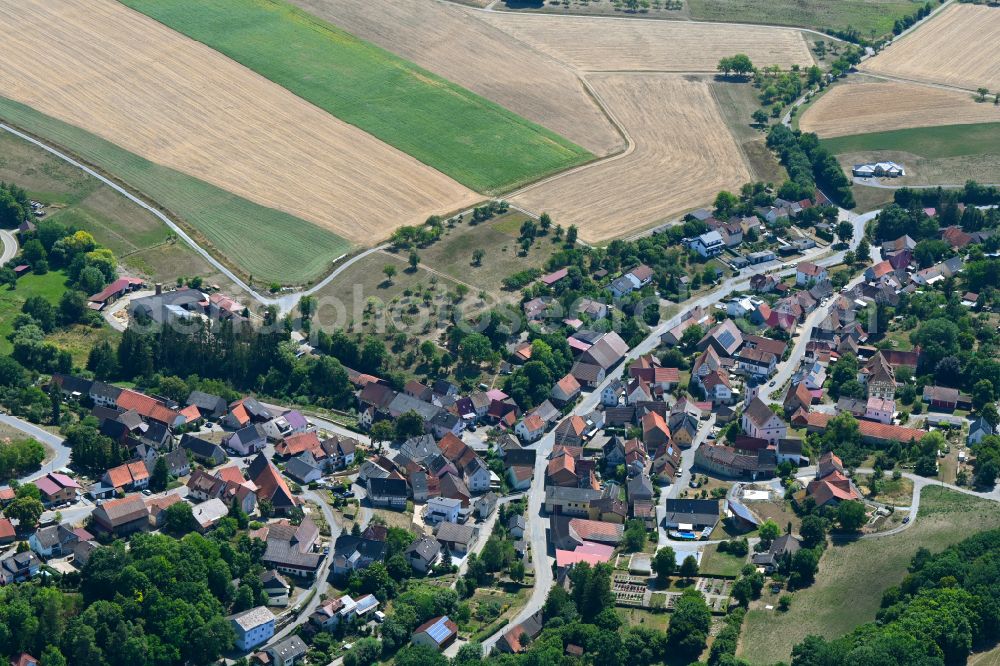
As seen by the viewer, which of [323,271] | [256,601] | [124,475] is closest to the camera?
[256,601]

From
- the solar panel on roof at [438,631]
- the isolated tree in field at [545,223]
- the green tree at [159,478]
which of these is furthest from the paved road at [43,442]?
the isolated tree in field at [545,223]

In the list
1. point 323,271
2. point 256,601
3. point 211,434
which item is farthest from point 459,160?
point 256,601

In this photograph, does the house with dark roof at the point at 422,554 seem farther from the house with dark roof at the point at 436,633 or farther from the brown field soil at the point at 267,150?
the brown field soil at the point at 267,150

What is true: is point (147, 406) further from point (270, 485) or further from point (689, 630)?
point (689, 630)

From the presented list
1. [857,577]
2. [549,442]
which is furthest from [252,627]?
[857,577]

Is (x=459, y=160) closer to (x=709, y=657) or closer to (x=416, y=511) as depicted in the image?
(x=416, y=511)
